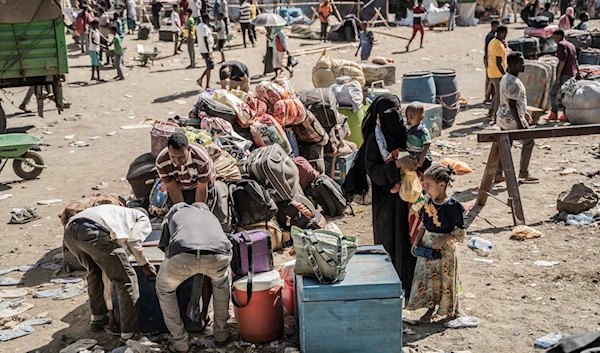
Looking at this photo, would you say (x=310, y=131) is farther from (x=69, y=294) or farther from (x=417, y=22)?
(x=417, y=22)

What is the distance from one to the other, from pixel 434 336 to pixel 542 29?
12211 mm

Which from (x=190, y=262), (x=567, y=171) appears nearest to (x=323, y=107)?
(x=567, y=171)

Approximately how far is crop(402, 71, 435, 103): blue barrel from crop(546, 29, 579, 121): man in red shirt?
2.16 m

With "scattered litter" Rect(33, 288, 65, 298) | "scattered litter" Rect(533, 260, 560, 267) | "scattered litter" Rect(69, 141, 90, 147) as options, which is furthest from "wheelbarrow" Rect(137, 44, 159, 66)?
"scattered litter" Rect(533, 260, 560, 267)

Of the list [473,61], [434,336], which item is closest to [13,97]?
[473,61]

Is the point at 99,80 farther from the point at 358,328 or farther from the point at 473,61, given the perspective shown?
the point at 358,328

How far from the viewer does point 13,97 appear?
16.3 m

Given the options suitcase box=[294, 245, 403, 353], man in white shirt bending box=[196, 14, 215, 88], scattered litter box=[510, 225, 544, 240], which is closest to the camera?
suitcase box=[294, 245, 403, 353]

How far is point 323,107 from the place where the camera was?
29.5ft

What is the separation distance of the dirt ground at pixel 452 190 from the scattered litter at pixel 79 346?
94 millimetres

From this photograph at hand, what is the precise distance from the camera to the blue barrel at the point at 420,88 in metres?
11.9

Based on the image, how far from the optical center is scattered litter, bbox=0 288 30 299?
6355mm

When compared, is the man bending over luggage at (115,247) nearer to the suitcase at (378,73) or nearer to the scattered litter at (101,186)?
the scattered litter at (101,186)

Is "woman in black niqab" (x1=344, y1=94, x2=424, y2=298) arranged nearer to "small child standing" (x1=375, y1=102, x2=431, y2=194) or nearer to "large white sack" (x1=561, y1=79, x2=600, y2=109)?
"small child standing" (x1=375, y1=102, x2=431, y2=194)
